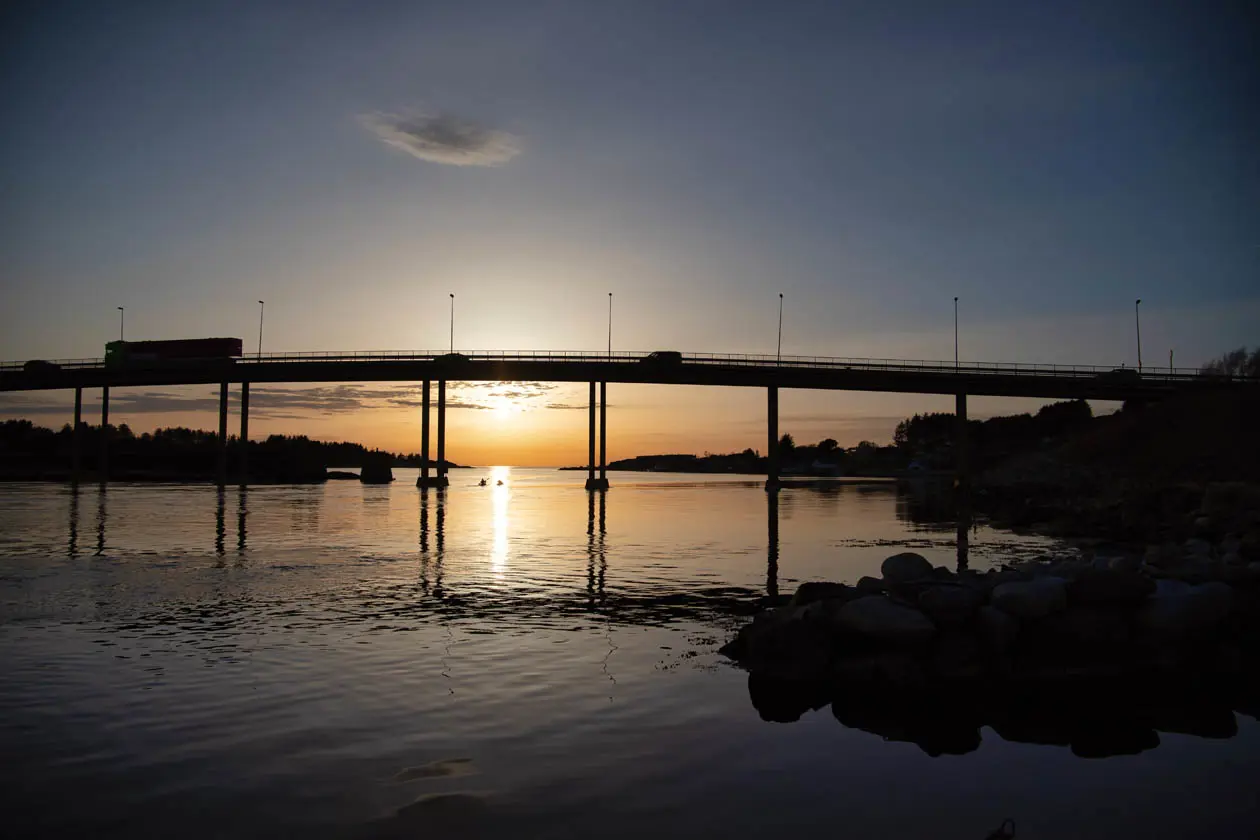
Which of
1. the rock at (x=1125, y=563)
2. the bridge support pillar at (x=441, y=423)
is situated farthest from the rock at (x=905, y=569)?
the bridge support pillar at (x=441, y=423)

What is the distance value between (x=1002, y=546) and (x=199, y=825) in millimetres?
35156

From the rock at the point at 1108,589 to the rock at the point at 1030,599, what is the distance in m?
0.34

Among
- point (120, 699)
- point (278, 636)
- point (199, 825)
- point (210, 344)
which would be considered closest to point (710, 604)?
point (278, 636)

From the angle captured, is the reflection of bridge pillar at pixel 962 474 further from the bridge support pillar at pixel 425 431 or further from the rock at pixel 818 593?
the bridge support pillar at pixel 425 431

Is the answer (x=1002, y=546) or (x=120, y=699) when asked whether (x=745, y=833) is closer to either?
(x=120, y=699)

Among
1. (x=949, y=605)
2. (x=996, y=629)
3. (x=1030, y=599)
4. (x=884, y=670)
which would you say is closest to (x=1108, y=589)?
(x=1030, y=599)

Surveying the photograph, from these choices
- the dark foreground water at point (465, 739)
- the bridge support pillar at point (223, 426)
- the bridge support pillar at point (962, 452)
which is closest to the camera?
the dark foreground water at point (465, 739)

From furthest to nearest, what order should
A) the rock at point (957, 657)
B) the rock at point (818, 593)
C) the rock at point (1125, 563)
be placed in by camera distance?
the rock at point (1125, 563) < the rock at point (818, 593) < the rock at point (957, 657)

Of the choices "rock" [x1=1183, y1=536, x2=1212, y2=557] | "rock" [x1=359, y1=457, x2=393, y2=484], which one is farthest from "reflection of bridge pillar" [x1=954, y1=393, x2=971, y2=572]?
"rock" [x1=359, y1=457, x2=393, y2=484]

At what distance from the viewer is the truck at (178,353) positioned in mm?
122562

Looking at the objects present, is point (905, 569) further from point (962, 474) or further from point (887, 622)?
point (962, 474)

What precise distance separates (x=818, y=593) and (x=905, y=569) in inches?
79.6

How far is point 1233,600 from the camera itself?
15.5m

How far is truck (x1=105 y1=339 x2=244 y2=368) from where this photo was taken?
122562 millimetres
